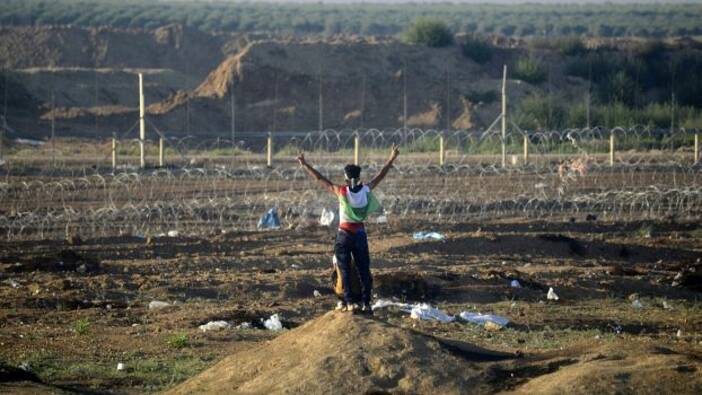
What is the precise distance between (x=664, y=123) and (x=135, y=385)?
37.8 meters

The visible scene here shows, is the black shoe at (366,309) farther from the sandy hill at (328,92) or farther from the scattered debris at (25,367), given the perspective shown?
the sandy hill at (328,92)

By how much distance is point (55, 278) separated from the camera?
60.5 feet

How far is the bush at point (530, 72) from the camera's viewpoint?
185 ft

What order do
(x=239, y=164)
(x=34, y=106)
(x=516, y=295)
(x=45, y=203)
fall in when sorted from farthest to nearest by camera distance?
(x=34, y=106), (x=239, y=164), (x=45, y=203), (x=516, y=295)

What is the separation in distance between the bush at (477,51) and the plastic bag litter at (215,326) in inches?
1836

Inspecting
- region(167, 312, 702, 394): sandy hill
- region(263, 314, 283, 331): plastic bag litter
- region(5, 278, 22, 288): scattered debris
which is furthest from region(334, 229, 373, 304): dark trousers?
region(5, 278, 22, 288): scattered debris

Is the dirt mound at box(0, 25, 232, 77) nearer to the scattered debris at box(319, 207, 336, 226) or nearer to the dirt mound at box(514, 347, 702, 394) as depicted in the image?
the scattered debris at box(319, 207, 336, 226)

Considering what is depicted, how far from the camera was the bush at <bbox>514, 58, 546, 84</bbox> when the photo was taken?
185ft

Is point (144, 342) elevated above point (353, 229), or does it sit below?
below

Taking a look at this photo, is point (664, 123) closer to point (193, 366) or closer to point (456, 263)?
point (456, 263)

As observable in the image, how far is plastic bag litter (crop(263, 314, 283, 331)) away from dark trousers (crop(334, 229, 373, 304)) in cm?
198

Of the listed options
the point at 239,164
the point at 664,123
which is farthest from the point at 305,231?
the point at 664,123

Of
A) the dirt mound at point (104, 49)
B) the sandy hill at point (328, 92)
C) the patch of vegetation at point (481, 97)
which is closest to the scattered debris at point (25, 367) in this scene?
the sandy hill at point (328, 92)

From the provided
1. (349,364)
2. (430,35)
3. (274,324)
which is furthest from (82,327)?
(430,35)
